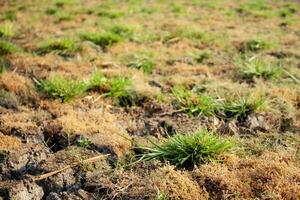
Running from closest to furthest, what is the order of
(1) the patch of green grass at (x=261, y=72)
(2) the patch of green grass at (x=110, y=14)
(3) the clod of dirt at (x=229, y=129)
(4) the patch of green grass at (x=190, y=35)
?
(3) the clod of dirt at (x=229, y=129), (1) the patch of green grass at (x=261, y=72), (4) the patch of green grass at (x=190, y=35), (2) the patch of green grass at (x=110, y=14)

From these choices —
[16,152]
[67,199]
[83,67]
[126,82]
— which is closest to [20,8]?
[83,67]

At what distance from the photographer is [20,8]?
9938 millimetres

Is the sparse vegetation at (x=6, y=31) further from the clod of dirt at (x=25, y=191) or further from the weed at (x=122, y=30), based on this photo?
the clod of dirt at (x=25, y=191)

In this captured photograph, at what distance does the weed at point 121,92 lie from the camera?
181 inches

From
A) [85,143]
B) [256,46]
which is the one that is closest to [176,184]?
[85,143]

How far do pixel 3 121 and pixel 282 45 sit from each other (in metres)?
4.96

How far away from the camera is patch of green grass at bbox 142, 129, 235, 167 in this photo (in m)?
3.23

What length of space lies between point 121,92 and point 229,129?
4.51ft

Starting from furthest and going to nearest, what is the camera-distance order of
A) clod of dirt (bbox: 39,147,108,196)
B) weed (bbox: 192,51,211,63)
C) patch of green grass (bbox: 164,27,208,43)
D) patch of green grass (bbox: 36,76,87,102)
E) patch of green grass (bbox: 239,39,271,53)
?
patch of green grass (bbox: 164,27,208,43) < patch of green grass (bbox: 239,39,271,53) < weed (bbox: 192,51,211,63) < patch of green grass (bbox: 36,76,87,102) < clod of dirt (bbox: 39,147,108,196)

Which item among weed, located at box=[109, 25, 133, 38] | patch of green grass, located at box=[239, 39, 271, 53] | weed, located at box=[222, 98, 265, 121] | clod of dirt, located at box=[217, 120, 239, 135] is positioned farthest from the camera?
weed, located at box=[109, 25, 133, 38]

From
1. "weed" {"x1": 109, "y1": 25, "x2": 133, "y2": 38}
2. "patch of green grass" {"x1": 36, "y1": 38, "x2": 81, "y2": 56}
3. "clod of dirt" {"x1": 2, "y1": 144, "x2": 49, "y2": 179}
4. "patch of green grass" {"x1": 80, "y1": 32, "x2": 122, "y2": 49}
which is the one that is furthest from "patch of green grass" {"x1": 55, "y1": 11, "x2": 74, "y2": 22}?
"clod of dirt" {"x1": 2, "y1": 144, "x2": 49, "y2": 179}

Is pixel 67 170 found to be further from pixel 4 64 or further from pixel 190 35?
pixel 190 35

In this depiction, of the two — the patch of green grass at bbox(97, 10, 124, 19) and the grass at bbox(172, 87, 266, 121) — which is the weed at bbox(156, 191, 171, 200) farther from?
the patch of green grass at bbox(97, 10, 124, 19)

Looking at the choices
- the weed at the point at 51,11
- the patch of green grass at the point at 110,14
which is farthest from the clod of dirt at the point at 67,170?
the weed at the point at 51,11
